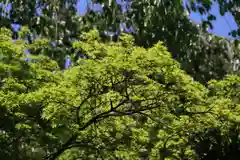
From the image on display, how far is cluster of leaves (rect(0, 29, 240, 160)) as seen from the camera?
5032mm

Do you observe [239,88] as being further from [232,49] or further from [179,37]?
[232,49]

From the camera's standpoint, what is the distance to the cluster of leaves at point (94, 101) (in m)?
5.03

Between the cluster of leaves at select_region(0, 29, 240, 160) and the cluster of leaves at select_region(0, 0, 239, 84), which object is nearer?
the cluster of leaves at select_region(0, 29, 240, 160)

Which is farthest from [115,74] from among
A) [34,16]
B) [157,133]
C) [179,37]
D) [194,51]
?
[194,51]

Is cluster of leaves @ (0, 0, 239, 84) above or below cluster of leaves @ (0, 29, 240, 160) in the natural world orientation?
above

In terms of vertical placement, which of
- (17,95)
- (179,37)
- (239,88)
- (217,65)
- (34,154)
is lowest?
(34,154)

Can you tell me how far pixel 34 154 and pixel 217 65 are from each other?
755cm

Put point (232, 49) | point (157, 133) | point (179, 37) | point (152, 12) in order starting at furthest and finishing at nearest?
1. point (232, 49)
2. point (179, 37)
3. point (157, 133)
4. point (152, 12)

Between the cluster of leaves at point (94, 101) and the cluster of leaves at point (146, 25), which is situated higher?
the cluster of leaves at point (146, 25)

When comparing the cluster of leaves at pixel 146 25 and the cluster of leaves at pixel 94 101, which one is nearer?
the cluster of leaves at pixel 94 101

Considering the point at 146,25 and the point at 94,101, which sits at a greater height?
the point at 146,25

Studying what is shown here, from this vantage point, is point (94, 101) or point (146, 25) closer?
point (94, 101)

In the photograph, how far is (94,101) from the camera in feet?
18.0

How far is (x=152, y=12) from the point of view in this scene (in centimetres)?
542
